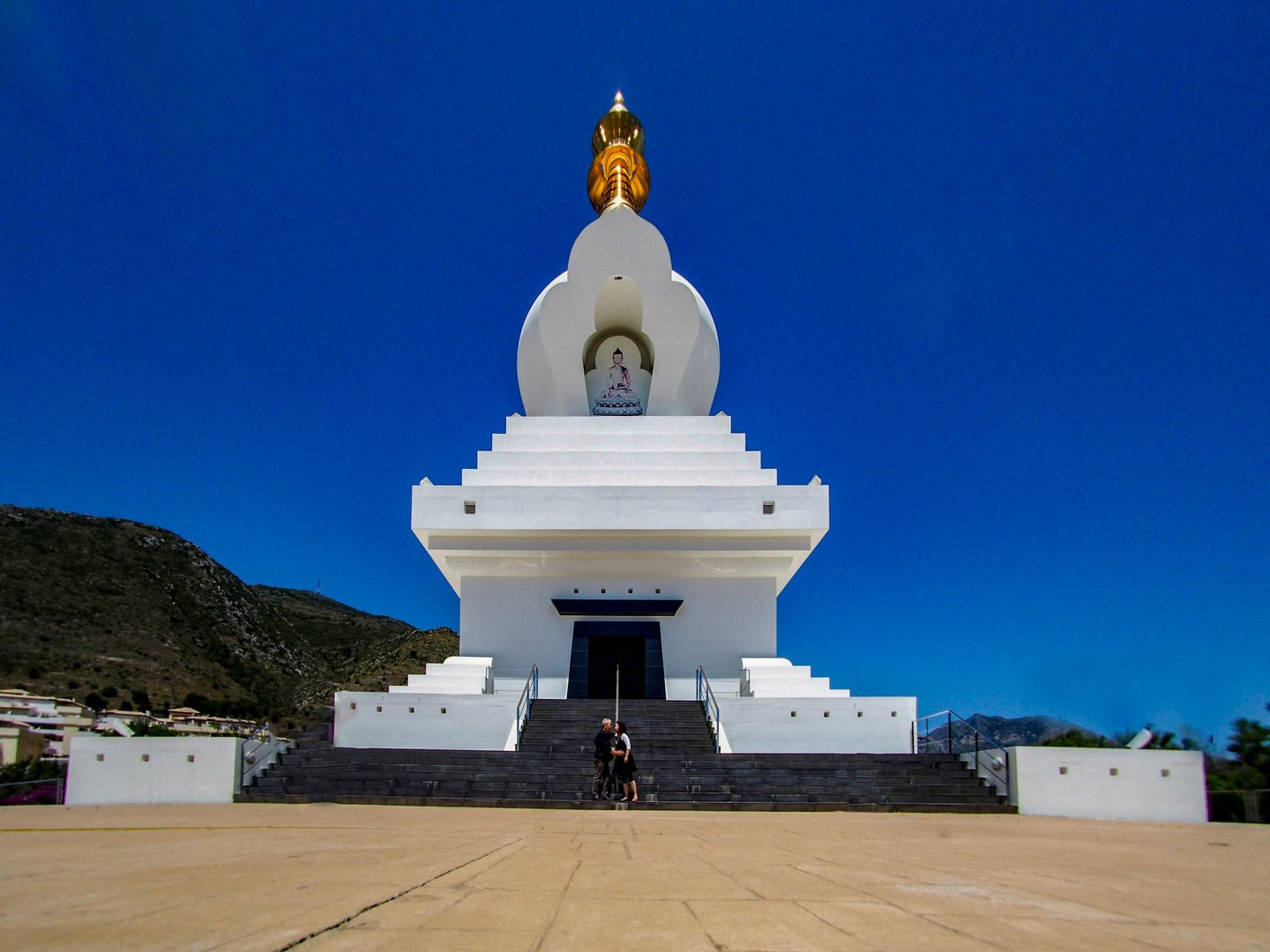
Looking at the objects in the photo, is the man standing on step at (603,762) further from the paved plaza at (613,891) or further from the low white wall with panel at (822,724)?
the paved plaza at (613,891)

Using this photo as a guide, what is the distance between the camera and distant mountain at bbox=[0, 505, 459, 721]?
46938 mm

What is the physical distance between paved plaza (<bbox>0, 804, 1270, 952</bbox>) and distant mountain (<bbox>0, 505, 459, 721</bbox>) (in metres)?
40.7

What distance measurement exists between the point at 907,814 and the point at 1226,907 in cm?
931

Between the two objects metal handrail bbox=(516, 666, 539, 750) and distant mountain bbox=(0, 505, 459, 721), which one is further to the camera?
distant mountain bbox=(0, 505, 459, 721)

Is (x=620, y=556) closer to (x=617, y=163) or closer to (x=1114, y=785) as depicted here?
(x=1114, y=785)

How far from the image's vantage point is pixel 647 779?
45.8ft

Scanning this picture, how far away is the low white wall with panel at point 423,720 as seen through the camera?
17188 millimetres

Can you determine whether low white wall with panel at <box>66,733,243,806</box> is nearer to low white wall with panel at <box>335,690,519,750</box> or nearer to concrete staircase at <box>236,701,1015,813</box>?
concrete staircase at <box>236,701,1015,813</box>

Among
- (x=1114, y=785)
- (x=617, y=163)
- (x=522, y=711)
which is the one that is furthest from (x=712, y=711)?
(x=617, y=163)

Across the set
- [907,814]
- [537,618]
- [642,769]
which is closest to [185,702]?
[537,618]

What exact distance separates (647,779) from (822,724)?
4666 millimetres

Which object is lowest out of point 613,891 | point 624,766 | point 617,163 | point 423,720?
point 624,766

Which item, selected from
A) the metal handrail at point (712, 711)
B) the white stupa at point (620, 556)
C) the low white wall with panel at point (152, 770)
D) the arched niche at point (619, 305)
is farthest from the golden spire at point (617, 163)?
the low white wall with panel at point (152, 770)

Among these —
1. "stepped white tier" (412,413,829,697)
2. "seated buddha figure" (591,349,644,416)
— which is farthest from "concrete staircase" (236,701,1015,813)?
"seated buddha figure" (591,349,644,416)
